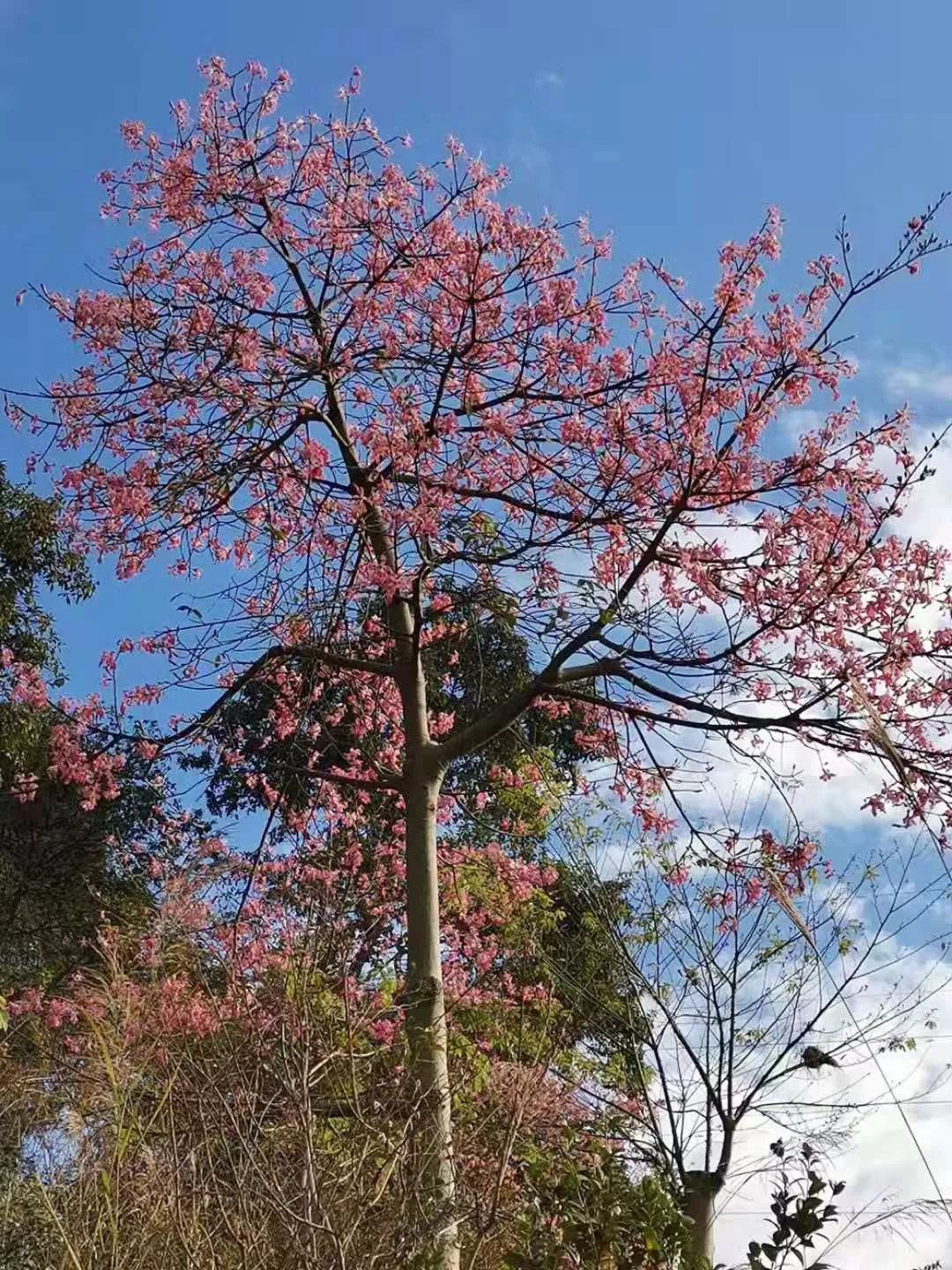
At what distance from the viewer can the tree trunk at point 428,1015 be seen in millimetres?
4578

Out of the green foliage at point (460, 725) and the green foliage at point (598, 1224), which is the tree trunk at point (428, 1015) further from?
the green foliage at point (460, 725)

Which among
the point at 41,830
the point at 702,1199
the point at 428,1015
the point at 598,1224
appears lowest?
the point at 598,1224

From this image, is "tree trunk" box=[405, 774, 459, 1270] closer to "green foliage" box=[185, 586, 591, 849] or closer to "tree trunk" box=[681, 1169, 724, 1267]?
"green foliage" box=[185, 586, 591, 849]

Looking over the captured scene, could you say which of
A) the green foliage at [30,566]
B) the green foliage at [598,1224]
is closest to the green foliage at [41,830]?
the green foliage at [30,566]

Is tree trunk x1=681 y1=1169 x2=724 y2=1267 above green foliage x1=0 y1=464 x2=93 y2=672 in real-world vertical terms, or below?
below

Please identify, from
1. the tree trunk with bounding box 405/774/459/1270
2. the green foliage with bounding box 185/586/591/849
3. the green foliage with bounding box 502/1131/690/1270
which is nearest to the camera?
the green foliage with bounding box 502/1131/690/1270

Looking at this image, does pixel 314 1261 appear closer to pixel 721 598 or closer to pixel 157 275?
pixel 721 598

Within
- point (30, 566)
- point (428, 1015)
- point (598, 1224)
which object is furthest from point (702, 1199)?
point (30, 566)

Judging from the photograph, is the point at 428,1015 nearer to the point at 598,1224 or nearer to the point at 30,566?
the point at 598,1224

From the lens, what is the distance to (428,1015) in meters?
5.42

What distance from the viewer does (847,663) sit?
18.2 feet

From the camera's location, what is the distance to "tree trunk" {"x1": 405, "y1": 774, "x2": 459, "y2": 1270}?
4.58 m

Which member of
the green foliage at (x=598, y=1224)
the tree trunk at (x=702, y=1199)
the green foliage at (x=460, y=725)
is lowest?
the green foliage at (x=598, y=1224)

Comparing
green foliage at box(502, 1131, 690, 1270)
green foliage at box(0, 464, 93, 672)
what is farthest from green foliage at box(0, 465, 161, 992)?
green foliage at box(502, 1131, 690, 1270)
